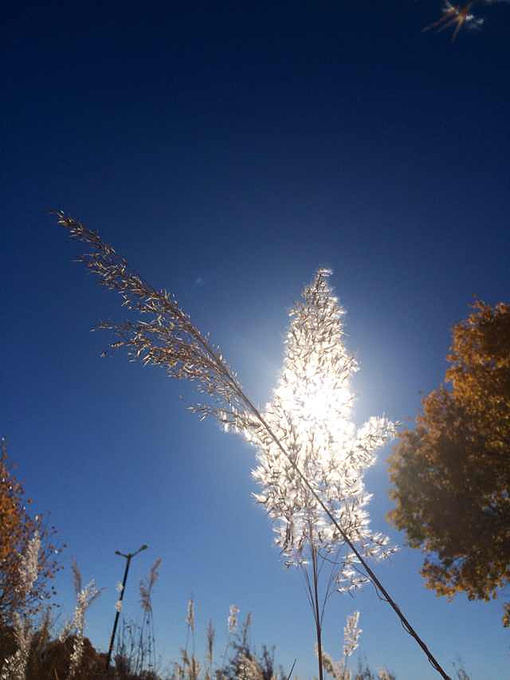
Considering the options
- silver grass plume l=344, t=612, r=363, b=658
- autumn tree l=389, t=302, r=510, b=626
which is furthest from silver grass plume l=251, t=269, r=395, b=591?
autumn tree l=389, t=302, r=510, b=626

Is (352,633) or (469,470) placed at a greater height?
(469,470)

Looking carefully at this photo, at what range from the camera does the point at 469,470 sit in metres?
9.72

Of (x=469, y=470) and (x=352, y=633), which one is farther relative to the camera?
(x=469, y=470)

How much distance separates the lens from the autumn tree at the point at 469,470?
9.32m

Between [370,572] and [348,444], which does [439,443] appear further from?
[370,572]

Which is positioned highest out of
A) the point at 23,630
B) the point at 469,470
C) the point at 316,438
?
the point at 469,470

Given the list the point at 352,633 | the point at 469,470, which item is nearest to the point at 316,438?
the point at 352,633

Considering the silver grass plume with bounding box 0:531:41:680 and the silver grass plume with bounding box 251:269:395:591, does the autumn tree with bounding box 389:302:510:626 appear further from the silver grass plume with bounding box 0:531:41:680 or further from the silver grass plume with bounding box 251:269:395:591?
the silver grass plume with bounding box 0:531:41:680

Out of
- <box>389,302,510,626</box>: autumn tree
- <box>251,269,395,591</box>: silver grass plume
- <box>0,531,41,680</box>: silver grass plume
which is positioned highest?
<box>389,302,510,626</box>: autumn tree

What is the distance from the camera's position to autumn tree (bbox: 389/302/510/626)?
932cm

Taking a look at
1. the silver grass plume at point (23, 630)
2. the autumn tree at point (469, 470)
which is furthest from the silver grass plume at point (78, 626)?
the autumn tree at point (469, 470)

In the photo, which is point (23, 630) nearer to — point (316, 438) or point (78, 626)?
point (78, 626)

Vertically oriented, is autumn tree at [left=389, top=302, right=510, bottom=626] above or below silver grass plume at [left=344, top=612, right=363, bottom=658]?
above

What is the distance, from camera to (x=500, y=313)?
9938 mm
